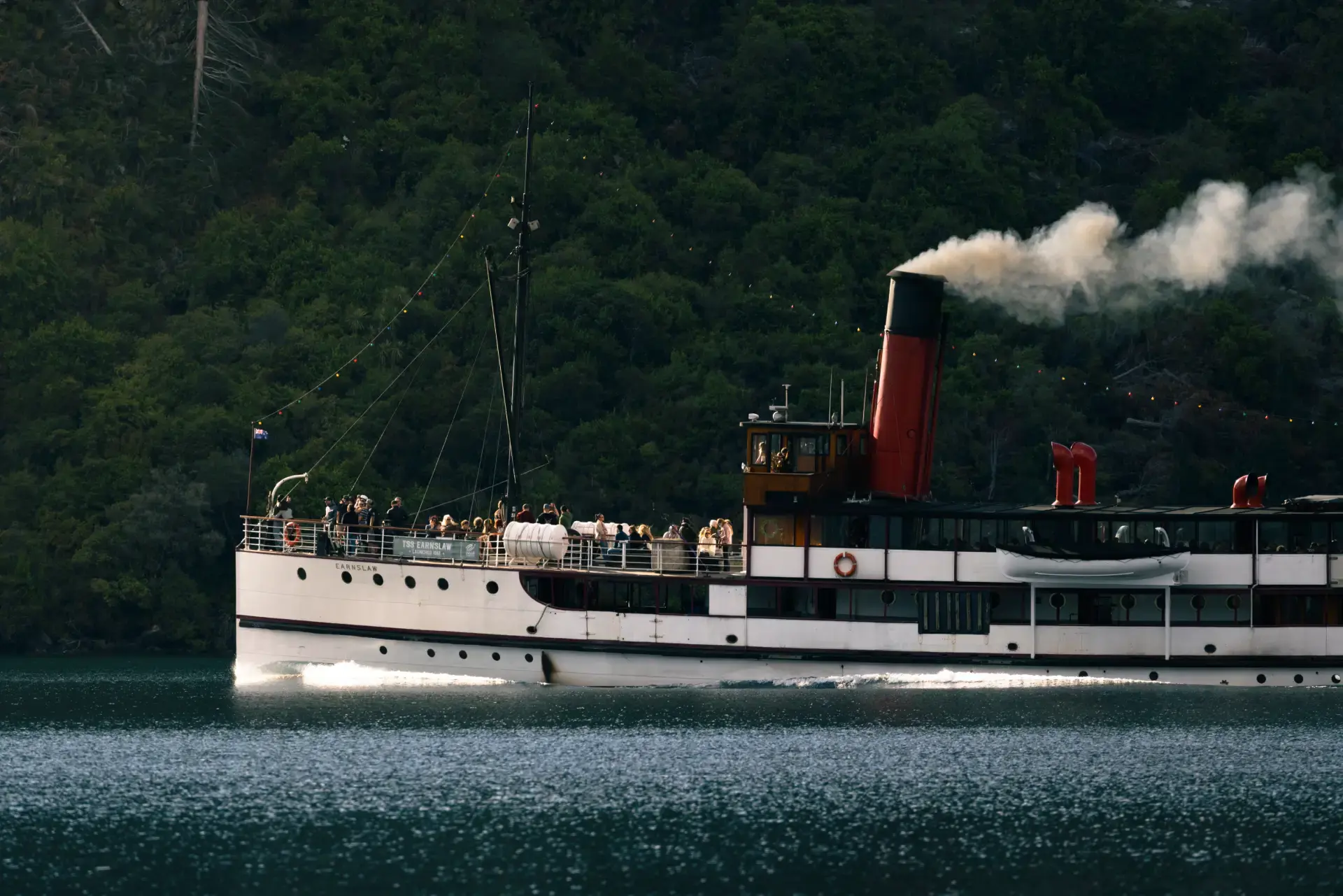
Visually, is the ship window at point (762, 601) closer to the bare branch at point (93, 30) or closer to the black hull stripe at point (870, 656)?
the black hull stripe at point (870, 656)

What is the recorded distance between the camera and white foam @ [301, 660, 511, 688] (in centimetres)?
5522

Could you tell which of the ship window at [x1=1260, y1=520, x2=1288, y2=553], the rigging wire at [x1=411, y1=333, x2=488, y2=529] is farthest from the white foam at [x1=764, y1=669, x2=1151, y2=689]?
the rigging wire at [x1=411, y1=333, x2=488, y2=529]

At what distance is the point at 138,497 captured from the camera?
79.8 meters

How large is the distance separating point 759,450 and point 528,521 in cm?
527

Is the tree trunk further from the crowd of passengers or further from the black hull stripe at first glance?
the black hull stripe

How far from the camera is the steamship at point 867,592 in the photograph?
5297 centimetres

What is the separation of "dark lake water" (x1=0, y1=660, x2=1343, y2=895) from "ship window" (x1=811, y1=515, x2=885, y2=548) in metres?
3.21

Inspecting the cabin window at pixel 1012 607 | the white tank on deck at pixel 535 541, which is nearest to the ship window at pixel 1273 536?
the cabin window at pixel 1012 607

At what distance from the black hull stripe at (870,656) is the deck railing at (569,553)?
60.5 inches

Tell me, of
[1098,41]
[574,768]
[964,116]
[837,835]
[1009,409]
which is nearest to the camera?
[837,835]

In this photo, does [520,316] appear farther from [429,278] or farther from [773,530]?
[429,278]

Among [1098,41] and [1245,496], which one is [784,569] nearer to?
[1245,496]

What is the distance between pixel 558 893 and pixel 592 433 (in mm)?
49797

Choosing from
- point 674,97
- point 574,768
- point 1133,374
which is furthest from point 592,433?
point 574,768
